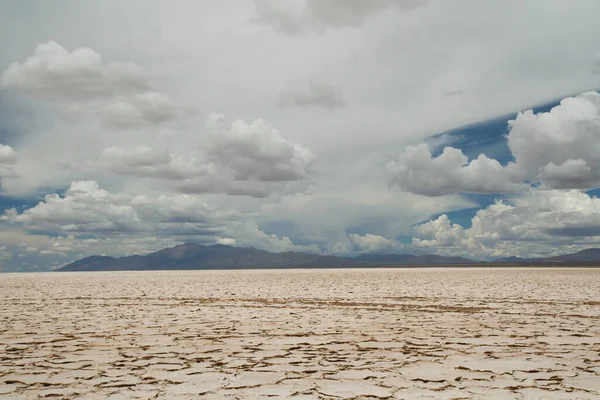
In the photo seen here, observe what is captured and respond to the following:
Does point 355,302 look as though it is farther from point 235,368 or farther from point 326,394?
point 326,394

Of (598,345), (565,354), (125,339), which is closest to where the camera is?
(565,354)

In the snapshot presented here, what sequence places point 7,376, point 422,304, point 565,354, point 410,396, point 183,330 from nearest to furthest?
point 410,396
point 7,376
point 565,354
point 183,330
point 422,304

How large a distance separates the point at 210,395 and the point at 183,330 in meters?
4.85

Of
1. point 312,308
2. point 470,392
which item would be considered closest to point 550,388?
point 470,392

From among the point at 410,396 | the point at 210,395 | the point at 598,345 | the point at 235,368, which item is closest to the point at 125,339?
the point at 235,368

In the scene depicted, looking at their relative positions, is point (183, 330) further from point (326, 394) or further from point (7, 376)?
point (326, 394)

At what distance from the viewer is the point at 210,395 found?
5020 mm

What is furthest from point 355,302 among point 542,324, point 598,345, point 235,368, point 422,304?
point 235,368

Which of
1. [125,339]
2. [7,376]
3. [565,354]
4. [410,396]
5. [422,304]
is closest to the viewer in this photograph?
[410,396]

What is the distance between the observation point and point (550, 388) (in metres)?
5.12

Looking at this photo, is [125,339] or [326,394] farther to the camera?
[125,339]

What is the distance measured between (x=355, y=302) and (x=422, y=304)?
2.16 metres

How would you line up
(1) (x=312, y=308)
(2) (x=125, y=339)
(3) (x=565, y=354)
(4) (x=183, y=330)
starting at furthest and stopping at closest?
(1) (x=312, y=308), (4) (x=183, y=330), (2) (x=125, y=339), (3) (x=565, y=354)

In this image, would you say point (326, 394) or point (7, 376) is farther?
point (7, 376)
